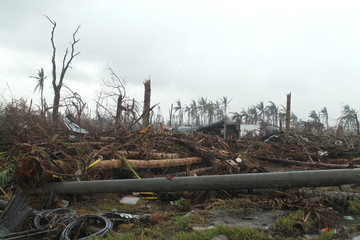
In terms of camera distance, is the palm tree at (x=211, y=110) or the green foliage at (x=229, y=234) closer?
the green foliage at (x=229, y=234)

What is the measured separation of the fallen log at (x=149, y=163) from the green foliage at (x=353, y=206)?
4.20 metres

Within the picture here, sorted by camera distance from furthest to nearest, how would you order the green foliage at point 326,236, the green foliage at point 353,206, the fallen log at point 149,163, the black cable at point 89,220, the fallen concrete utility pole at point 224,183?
the fallen log at point 149,163 < the fallen concrete utility pole at point 224,183 < the green foliage at point 353,206 < the black cable at point 89,220 < the green foliage at point 326,236

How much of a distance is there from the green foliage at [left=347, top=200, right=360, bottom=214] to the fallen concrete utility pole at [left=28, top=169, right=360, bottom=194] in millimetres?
320

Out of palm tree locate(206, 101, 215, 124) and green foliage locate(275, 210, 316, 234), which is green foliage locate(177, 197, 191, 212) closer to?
green foliage locate(275, 210, 316, 234)

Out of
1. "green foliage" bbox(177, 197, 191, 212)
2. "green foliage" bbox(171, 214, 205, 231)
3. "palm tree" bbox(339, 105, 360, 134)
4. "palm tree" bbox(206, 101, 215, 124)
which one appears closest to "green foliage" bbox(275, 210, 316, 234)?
Result: "green foliage" bbox(171, 214, 205, 231)

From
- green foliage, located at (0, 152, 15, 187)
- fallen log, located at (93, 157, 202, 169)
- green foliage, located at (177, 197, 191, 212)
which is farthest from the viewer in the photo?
fallen log, located at (93, 157, 202, 169)

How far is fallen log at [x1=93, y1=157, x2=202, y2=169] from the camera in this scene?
6.20 meters

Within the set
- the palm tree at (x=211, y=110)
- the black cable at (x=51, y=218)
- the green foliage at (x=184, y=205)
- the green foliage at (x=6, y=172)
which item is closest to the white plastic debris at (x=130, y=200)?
the green foliage at (x=184, y=205)

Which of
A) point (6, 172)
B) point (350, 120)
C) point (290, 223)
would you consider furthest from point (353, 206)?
point (350, 120)

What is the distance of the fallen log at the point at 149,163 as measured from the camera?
20.3 feet

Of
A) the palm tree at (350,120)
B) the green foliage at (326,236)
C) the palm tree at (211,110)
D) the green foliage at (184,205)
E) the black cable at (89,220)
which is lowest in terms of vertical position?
the green foliage at (184,205)

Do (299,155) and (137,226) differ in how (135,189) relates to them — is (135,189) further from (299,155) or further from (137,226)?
(299,155)

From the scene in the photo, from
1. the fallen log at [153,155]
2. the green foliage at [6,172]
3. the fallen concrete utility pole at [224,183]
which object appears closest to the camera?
the fallen concrete utility pole at [224,183]

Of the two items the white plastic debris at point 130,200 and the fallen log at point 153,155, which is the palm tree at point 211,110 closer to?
the fallen log at point 153,155
